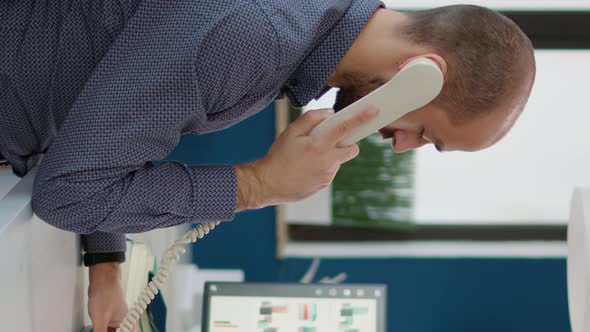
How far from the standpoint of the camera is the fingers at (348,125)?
107cm

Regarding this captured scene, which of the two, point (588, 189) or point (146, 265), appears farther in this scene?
point (146, 265)

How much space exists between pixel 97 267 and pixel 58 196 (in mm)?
338

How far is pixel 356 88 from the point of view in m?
1.13

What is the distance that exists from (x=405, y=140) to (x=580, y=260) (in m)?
0.28

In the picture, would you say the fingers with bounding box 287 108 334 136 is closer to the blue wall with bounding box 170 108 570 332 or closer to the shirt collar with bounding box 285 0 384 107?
the shirt collar with bounding box 285 0 384 107

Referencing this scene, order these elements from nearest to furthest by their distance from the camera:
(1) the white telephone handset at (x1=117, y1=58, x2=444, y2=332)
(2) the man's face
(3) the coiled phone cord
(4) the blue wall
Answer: (1) the white telephone handset at (x1=117, y1=58, x2=444, y2=332) → (2) the man's face → (3) the coiled phone cord → (4) the blue wall

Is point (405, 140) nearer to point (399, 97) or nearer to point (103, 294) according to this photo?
point (399, 97)

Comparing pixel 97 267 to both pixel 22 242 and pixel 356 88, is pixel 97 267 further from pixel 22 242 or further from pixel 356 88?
pixel 356 88

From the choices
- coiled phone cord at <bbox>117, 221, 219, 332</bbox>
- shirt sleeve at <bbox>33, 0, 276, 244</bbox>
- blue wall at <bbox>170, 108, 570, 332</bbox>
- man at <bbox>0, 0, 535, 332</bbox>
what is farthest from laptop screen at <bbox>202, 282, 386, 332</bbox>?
blue wall at <bbox>170, 108, 570, 332</bbox>

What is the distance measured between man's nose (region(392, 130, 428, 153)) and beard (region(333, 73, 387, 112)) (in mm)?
77

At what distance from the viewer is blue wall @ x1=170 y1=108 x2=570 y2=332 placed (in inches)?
121

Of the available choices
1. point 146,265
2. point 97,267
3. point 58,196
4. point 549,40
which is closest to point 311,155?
point 58,196

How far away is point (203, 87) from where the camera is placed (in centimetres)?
98

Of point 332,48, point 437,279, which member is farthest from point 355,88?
point 437,279
